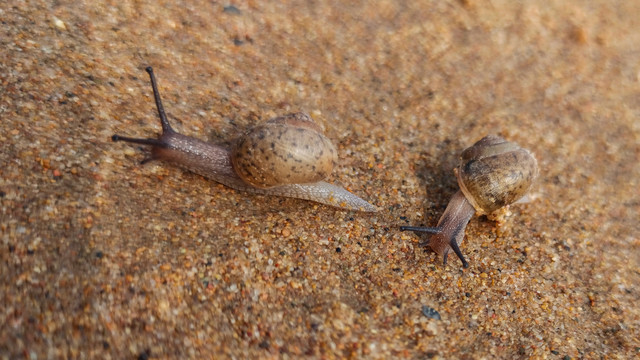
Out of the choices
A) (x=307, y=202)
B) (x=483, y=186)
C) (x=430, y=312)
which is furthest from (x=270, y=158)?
(x=483, y=186)

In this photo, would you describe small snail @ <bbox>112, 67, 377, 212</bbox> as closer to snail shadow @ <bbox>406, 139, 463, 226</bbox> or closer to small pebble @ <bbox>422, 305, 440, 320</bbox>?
snail shadow @ <bbox>406, 139, 463, 226</bbox>

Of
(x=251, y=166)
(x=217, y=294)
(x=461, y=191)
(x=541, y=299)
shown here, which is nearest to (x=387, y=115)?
(x=461, y=191)

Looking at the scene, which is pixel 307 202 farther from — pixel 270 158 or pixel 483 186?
pixel 483 186

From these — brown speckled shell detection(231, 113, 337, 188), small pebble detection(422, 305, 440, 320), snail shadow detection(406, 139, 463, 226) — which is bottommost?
small pebble detection(422, 305, 440, 320)

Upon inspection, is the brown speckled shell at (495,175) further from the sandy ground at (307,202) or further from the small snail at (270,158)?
the small snail at (270,158)

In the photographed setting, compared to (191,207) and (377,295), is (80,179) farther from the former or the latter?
(377,295)

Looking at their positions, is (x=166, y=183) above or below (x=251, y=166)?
below

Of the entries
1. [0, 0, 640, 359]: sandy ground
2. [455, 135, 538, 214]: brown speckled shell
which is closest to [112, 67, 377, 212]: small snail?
[0, 0, 640, 359]: sandy ground
